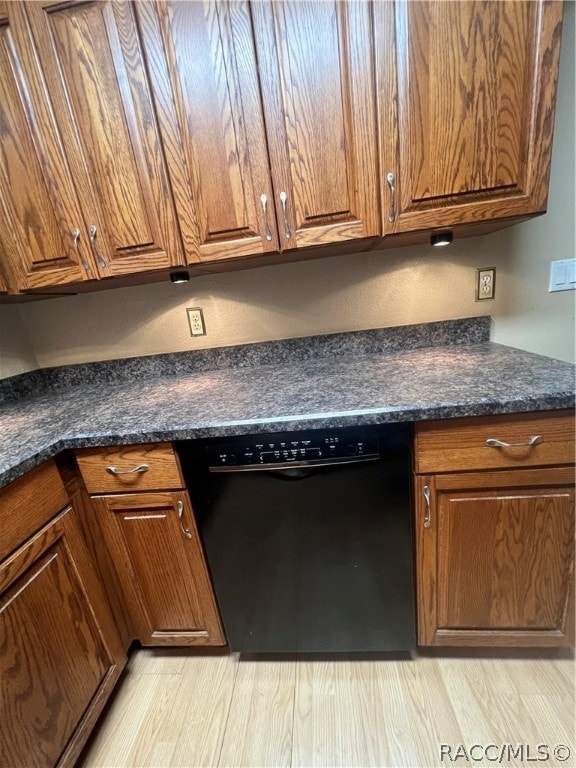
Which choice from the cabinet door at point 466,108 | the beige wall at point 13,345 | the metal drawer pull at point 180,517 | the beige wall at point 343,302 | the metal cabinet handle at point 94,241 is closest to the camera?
the cabinet door at point 466,108

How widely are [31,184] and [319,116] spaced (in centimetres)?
95

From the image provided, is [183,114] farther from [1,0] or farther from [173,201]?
[1,0]

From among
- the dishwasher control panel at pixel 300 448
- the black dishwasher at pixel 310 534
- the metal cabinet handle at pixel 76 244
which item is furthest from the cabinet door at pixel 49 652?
the metal cabinet handle at pixel 76 244

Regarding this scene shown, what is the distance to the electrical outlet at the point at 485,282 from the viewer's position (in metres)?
1.27

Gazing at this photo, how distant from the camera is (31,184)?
103 cm

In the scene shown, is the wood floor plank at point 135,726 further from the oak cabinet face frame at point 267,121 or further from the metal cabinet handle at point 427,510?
the oak cabinet face frame at point 267,121

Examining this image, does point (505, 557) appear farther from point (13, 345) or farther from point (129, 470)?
point (13, 345)

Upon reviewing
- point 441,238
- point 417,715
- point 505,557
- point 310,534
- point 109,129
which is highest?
point 109,129

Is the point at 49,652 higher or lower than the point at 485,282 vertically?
lower

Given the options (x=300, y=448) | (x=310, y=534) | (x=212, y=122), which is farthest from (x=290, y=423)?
(x=212, y=122)

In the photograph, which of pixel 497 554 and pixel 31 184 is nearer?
pixel 497 554

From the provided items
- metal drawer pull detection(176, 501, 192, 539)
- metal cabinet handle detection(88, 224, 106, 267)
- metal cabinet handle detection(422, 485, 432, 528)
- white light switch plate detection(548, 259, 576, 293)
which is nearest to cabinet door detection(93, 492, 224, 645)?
metal drawer pull detection(176, 501, 192, 539)

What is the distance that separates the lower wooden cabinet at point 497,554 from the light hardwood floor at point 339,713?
5.4 inches

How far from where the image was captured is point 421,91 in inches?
34.5
